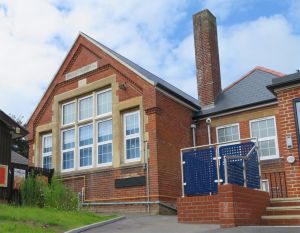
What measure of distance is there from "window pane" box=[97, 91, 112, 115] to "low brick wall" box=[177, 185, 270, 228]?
27.1 feet

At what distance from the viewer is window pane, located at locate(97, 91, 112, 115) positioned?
19.2 m

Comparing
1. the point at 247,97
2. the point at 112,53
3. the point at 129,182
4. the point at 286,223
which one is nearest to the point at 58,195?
the point at 129,182

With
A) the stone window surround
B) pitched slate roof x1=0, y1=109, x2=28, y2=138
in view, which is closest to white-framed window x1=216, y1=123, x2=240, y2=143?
the stone window surround

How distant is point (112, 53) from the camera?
19.5 metres

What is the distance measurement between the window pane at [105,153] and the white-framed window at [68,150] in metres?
1.74

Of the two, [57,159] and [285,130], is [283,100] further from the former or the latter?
[57,159]

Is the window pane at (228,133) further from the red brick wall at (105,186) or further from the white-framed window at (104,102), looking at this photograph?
the white-framed window at (104,102)

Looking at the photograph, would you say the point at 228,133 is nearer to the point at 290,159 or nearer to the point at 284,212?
the point at 290,159

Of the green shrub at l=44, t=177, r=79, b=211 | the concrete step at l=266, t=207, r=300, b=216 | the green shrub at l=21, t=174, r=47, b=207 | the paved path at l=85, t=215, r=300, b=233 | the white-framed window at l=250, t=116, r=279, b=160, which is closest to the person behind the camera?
the paved path at l=85, t=215, r=300, b=233

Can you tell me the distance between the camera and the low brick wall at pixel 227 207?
A: 9922mm

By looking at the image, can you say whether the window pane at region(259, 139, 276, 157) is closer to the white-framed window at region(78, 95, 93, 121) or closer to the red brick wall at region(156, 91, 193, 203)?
the red brick wall at region(156, 91, 193, 203)

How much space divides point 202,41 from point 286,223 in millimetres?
12713

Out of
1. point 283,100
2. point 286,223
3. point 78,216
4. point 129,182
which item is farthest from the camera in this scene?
point 129,182

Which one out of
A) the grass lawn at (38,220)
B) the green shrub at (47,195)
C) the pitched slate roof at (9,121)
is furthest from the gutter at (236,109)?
the grass lawn at (38,220)
